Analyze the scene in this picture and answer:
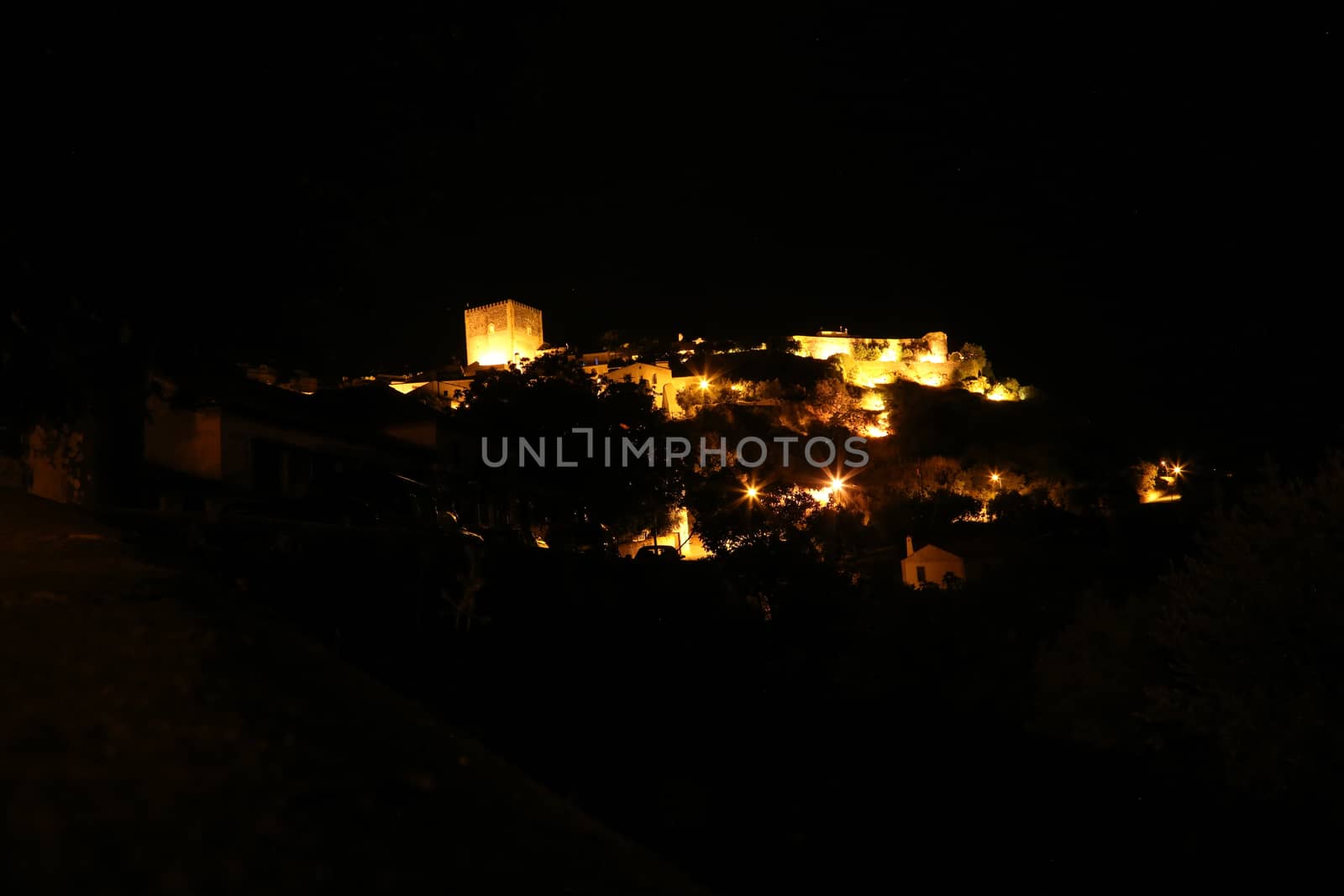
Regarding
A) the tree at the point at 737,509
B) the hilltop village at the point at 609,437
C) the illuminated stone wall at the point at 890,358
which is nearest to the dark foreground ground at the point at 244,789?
the hilltop village at the point at 609,437

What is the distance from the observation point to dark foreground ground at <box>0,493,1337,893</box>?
42.8 inches

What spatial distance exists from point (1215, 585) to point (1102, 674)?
16.3ft

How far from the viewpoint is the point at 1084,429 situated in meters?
88.0

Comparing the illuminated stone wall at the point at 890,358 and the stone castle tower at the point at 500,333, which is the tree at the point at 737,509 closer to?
the illuminated stone wall at the point at 890,358

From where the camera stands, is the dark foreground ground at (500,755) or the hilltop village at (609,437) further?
the hilltop village at (609,437)

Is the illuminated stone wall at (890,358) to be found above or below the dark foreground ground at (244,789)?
above

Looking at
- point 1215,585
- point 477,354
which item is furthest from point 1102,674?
point 477,354

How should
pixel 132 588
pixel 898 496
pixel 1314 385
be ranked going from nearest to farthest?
pixel 132 588 < pixel 1314 385 < pixel 898 496

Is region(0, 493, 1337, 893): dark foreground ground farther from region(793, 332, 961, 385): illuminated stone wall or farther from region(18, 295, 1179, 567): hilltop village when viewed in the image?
region(793, 332, 961, 385): illuminated stone wall

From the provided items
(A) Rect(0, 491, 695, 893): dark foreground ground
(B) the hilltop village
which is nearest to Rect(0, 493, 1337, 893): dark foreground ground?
(A) Rect(0, 491, 695, 893): dark foreground ground

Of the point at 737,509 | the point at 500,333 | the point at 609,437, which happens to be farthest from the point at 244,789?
the point at 500,333

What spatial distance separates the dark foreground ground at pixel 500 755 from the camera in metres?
1.09

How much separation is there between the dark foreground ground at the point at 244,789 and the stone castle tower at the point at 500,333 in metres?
89.5

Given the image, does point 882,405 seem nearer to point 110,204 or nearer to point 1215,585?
point 1215,585
